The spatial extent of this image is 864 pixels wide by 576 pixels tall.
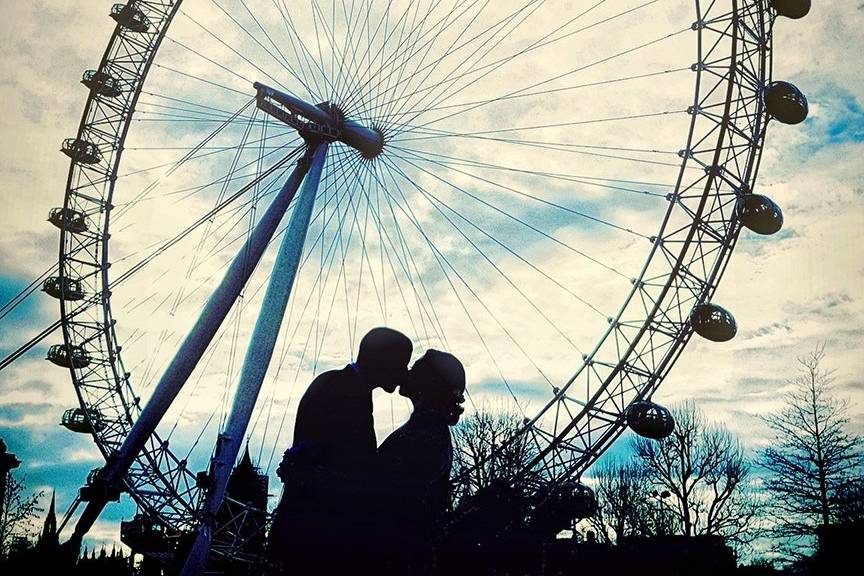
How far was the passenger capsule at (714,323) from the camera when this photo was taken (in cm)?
1698

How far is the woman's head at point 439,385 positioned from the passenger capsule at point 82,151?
66.9ft

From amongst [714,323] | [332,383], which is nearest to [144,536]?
[332,383]

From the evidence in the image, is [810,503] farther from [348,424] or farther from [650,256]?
[348,424]

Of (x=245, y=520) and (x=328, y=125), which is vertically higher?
(x=328, y=125)

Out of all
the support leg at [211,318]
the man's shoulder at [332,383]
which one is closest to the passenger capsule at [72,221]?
the support leg at [211,318]

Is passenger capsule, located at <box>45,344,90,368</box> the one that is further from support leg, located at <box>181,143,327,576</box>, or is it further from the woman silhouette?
the woman silhouette

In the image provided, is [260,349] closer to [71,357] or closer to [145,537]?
[71,357]

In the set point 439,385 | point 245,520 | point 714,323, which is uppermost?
point 714,323

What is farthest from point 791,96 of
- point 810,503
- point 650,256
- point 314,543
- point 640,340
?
point 314,543

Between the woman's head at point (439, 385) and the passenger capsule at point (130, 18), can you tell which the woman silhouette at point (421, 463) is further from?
the passenger capsule at point (130, 18)

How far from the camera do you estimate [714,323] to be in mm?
17016

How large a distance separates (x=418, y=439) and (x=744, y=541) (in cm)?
2579

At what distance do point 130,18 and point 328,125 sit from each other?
1121 centimetres

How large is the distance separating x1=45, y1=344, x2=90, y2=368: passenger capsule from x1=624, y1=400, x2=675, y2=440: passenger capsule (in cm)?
2251
